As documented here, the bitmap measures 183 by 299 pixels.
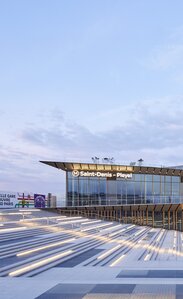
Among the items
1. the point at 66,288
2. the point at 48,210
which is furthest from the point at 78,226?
the point at 66,288

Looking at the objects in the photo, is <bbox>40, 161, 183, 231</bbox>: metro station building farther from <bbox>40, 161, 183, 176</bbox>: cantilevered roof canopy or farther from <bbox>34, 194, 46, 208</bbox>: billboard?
<bbox>34, 194, 46, 208</bbox>: billboard

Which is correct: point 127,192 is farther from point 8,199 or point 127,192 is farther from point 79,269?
point 79,269

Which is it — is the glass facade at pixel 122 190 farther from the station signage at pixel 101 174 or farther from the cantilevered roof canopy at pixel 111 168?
the cantilevered roof canopy at pixel 111 168

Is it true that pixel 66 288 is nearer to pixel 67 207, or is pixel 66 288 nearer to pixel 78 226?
pixel 78 226

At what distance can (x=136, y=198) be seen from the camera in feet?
156

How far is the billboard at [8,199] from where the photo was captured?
32.5 m

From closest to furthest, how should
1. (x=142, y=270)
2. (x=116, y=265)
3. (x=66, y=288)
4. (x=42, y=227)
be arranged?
(x=66, y=288) → (x=142, y=270) → (x=116, y=265) → (x=42, y=227)

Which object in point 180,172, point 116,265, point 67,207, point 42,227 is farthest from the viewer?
point 180,172

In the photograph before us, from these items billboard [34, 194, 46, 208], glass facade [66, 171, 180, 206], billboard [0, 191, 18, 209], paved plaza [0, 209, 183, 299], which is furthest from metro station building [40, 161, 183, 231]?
paved plaza [0, 209, 183, 299]

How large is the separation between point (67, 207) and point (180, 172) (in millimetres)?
17542

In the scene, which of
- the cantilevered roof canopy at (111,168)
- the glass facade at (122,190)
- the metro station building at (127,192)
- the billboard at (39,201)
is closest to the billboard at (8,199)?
the billboard at (39,201)

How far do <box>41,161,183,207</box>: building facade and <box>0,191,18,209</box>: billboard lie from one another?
307 inches

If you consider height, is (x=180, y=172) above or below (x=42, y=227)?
above

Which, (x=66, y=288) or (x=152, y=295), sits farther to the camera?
(x=66, y=288)
